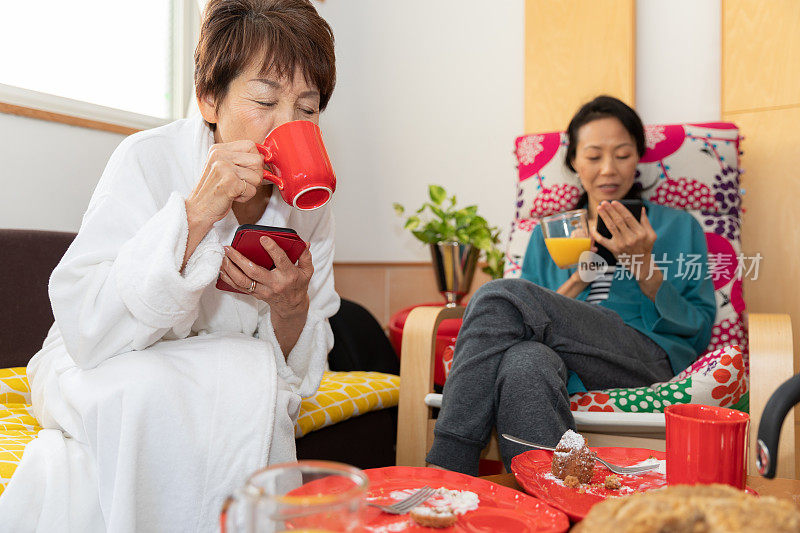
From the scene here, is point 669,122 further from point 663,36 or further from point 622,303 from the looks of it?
point 622,303

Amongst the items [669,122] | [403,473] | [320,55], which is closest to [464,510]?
[403,473]

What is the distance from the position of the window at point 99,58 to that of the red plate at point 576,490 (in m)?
1.90

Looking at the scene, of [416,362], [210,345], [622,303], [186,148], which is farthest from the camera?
[622,303]

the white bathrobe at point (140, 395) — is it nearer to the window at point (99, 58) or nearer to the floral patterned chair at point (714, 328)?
the floral patterned chair at point (714, 328)

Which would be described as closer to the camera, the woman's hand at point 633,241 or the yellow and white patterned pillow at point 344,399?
the yellow and white patterned pillow at point 344,399

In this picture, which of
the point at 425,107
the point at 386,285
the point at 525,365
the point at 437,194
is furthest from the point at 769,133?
the point at 386,285

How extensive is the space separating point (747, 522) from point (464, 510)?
345mm

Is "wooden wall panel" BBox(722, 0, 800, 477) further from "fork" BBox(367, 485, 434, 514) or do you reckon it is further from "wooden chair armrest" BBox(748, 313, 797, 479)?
"fork" BBox(367, 485, 434, 514)

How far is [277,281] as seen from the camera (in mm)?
1138

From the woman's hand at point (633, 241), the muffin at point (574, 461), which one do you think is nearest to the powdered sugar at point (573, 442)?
the muffin at point (574, 461)

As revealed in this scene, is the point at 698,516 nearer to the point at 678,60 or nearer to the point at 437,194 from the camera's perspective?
the point at 437,194

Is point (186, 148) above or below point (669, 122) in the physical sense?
below

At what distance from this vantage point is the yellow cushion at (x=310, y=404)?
1.11 m

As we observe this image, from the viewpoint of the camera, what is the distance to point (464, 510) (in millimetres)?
696
